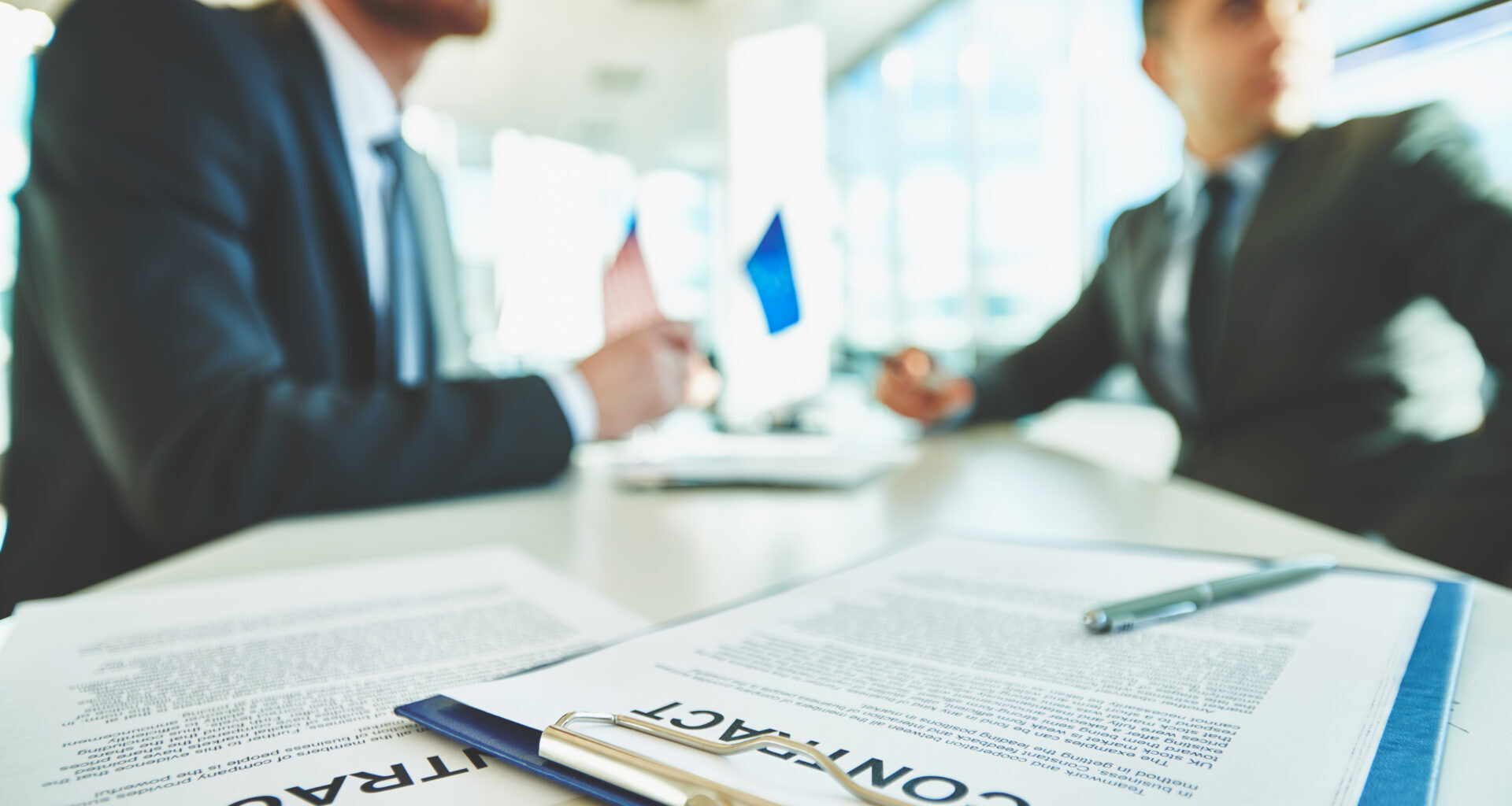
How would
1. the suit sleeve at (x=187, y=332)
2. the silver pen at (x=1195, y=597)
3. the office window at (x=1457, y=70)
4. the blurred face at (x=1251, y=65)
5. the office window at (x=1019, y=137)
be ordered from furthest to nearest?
1. the office window at (x=1019, y=137)
2. the office window at (x=1457, y=70)
3. the blurred face at (x=1251, y=65)
4. the suit sleeve at (x=187, y=332)
5. the silver pen at (x=1195, y=597)

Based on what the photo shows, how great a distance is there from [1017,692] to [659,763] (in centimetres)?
13

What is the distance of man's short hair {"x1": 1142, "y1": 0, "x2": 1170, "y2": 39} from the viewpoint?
135 centimetres

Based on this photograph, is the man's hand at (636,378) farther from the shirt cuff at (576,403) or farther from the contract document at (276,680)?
the contract document at (276,680)

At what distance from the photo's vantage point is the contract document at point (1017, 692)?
0.68 feet

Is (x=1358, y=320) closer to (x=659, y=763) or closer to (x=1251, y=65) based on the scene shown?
(x=1251, y=65)

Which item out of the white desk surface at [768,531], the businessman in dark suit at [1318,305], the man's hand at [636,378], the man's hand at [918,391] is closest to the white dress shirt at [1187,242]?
the businessman in dark suit at [1318,305]


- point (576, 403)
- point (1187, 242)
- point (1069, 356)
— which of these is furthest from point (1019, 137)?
point (576, 403)

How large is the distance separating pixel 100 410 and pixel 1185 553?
2.69 ft

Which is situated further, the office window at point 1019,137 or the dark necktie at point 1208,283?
the office window at point 1019,137

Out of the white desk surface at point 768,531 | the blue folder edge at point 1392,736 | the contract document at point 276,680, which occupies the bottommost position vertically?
the white desk surface at point 768,531

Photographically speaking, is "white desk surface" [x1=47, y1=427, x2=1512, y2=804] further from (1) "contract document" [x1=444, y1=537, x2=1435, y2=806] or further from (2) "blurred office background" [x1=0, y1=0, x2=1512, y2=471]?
(2) "blurred office background" [x1=0, y1=0, x2=1512, y2=471]

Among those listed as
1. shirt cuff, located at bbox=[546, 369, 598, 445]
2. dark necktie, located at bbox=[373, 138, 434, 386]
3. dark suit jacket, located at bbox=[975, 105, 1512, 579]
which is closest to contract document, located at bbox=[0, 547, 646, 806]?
Answer: shirt cuff, located at bbox=[546, 369, 598, 445]

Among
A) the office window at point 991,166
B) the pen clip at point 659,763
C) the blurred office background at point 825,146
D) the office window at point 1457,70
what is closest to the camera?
the pen clip at point 659,763

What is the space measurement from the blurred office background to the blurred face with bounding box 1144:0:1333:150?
42 cm
